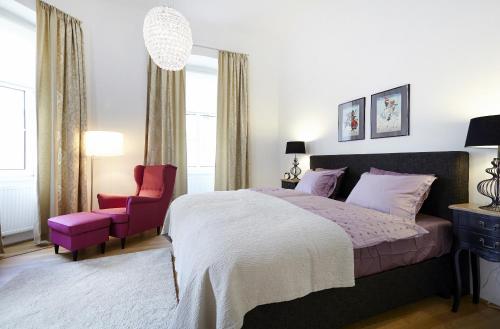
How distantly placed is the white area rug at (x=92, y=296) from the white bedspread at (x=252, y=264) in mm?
692

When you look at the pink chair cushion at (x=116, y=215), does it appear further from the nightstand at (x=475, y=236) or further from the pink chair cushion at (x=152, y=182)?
the nightstand at (x=475, y=236)

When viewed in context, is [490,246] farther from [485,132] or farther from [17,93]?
[17,93]

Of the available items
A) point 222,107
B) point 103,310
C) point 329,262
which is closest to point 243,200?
point 329,262

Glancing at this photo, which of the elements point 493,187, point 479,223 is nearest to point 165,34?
point 479,223

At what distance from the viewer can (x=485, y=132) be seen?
1.51m

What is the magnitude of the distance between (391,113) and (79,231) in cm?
355

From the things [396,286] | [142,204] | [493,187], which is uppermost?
[493,187]

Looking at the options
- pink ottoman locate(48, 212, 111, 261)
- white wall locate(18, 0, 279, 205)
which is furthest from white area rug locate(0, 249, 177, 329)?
white wall locate(18, 0, 279, 205)

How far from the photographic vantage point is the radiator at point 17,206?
292 cm

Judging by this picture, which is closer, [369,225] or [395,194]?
[369,225]

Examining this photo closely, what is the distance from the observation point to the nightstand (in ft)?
4.84

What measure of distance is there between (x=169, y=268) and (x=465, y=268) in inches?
102

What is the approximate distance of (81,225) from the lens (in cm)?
247

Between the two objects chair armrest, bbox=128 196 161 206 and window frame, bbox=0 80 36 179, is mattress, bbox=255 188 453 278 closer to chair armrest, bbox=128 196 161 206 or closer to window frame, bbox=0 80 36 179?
chair armrest, bbox=128 196 161 206
